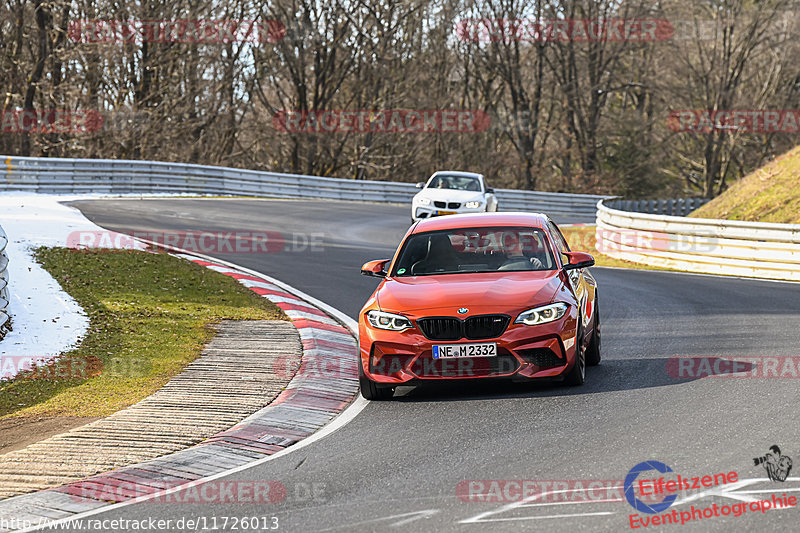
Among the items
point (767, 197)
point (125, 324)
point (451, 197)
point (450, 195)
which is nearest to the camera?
point (125, 324)

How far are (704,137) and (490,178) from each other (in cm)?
1272

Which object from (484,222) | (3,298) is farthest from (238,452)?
(3,298)

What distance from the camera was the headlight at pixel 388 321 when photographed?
8.94 meters

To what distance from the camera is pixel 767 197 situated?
2748cm

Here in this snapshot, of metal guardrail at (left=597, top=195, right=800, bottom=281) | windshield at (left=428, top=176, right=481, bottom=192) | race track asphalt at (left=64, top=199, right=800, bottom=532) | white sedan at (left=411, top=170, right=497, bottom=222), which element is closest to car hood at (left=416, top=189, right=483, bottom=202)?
white sedan at (left=411, top=170, right=497, bottom=222)

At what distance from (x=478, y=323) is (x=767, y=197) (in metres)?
20.9

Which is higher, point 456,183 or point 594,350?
point 456,183

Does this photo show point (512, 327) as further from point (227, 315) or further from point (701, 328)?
point (227, 315)

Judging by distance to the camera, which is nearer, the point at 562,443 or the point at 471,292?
the point at 562,443

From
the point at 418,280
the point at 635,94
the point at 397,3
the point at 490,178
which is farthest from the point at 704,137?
the point at 418,280

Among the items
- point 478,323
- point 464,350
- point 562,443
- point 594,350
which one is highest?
point 478,323

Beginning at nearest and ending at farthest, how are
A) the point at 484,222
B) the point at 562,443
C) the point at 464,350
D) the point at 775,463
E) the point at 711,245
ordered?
the point at 775,463 < the point at 562,443 < the point at 464,350 < the point at 484,222 < the point at 711,245

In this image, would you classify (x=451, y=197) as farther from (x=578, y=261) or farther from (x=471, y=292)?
(x=471, y=292)

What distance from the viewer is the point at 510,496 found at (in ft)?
19.6
